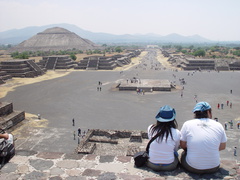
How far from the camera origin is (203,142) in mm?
4207

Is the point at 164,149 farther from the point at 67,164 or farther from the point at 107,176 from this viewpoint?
the point at 67,164

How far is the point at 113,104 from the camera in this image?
27219mm

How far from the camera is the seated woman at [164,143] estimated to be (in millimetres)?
4430

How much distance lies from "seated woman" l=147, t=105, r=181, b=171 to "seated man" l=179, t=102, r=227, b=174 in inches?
8.4

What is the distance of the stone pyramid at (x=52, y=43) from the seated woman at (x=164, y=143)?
5570 inches

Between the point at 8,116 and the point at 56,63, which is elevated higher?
the point at 56,63

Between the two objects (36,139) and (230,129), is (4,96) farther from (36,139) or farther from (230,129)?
(230,129)

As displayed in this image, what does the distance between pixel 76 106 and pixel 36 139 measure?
32.3 ft

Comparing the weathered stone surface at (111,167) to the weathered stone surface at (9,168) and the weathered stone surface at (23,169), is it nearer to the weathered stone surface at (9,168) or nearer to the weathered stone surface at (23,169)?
the weathered stone surface at (23,169)

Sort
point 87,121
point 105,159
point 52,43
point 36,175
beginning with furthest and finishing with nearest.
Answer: point 52,43 < point 87,121 < point 105,159 < point 36,175

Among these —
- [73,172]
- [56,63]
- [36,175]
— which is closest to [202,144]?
[73,172]

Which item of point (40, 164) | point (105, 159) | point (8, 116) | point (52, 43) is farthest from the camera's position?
point (52, 43)

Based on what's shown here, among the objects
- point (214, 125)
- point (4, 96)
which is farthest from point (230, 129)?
point (4, 96)

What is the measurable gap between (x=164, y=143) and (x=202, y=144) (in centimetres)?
70
